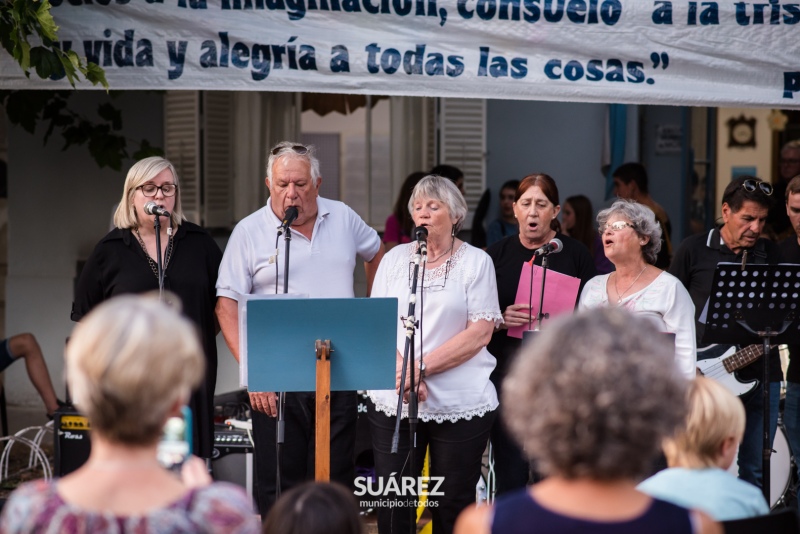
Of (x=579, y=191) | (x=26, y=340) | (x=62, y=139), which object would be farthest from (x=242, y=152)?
(x=579, y=191)

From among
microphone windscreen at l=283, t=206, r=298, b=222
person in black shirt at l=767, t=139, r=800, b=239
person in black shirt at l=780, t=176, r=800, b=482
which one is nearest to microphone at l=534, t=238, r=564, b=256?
microphone windscreen at l=283, t=206, r=298, b=222

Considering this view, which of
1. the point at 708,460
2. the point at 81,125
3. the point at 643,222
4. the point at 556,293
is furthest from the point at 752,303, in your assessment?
the point at 81,125

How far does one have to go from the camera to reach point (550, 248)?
4801mm

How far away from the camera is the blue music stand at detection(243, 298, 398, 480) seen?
401cm

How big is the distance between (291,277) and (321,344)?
723 millimetres

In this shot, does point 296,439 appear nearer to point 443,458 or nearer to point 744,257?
point 443,458

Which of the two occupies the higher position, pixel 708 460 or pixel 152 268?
pixel 152 268

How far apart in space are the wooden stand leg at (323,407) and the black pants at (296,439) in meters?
0.45

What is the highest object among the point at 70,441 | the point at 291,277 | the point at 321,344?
the point at 291,277

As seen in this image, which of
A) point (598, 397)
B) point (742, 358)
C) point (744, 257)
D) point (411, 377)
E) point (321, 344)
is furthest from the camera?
point (742, 358)

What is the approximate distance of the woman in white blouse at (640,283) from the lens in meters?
4.53

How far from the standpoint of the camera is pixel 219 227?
8102mm

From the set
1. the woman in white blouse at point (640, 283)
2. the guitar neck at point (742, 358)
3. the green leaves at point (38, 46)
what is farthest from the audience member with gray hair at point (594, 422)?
the green leaves at point (38, 46)

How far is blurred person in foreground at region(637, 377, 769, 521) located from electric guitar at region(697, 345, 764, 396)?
2.75 m
